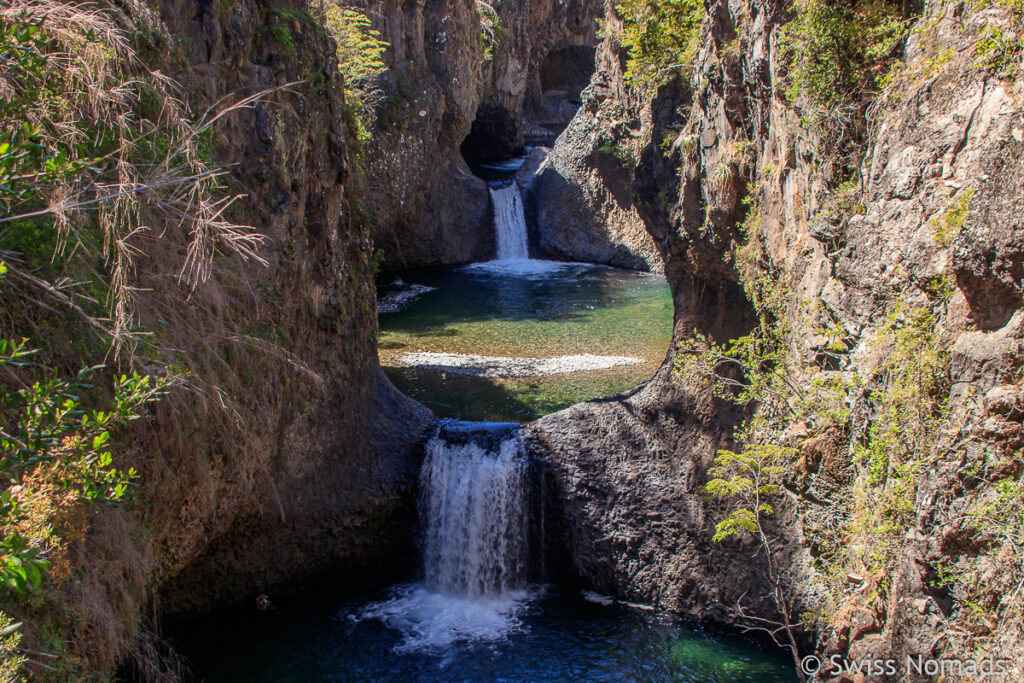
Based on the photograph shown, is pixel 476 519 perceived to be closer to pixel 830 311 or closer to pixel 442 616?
pixel 442 616

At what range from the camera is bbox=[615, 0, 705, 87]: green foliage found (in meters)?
12.9

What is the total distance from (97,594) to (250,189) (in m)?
5.30

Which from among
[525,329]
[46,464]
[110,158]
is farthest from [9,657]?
[525,329]

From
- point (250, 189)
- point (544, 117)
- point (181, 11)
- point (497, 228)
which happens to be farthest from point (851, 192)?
point (544, 117)

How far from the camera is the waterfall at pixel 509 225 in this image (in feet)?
97.0

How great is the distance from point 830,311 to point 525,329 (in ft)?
39.5

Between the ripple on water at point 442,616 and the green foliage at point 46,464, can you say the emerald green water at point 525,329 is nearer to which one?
the ripple on water at point 442,616

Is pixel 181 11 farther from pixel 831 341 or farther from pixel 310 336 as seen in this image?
pixel 831 341

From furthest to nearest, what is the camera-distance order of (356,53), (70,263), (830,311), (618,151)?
1. (618,151)
2. (356,53)
3. (830,311)
4. (70,263)

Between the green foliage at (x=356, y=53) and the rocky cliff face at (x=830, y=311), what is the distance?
7953mm

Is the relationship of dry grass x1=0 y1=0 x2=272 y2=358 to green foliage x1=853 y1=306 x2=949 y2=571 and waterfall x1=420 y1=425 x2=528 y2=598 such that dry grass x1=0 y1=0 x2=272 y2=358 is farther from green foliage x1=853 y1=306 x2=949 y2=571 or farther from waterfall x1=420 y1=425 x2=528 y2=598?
waterfall x1=420 y1=425 x2=528 y2=598

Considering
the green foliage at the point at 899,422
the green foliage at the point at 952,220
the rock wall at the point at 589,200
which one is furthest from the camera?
the rock wall at the point at 589,200

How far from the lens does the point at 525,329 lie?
20.5 m

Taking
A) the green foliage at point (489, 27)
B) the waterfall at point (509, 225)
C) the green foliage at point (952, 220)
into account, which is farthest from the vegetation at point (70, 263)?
the green foliage at point (489, 27)
